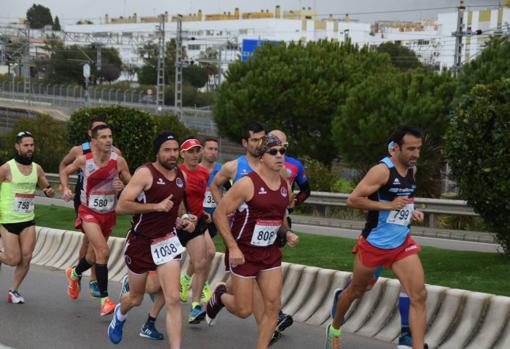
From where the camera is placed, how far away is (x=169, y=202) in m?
7.78

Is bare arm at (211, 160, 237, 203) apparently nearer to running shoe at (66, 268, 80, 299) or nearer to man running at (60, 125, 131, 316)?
man running at (60, 125, 131, 316)

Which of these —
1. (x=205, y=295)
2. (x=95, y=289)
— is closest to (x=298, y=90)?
(x=95, y=289)

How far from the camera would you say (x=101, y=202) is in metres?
9.98

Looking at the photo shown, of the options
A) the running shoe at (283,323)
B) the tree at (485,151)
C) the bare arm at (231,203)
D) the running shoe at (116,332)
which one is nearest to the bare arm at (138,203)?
the bare arm at (231,203)

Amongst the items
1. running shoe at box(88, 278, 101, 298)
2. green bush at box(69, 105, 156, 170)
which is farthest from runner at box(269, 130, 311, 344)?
green bush at box(69, 105, 156, 170)

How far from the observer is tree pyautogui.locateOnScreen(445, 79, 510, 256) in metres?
10.4

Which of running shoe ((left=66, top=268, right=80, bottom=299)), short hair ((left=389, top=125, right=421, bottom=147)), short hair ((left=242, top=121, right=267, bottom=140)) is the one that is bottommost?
running shoe ((left=66, top=268, right=80, bottom=299))

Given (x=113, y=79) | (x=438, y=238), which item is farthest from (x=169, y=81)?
(x=438, y=238)

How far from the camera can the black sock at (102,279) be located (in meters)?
9.68

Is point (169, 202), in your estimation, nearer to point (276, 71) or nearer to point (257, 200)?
point (257, 200)

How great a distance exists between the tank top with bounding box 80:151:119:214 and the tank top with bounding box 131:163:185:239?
193 cm

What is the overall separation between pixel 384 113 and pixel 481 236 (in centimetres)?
1078

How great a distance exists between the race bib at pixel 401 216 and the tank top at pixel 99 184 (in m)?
3.67

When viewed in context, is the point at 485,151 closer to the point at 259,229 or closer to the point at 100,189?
the point at 259,229
